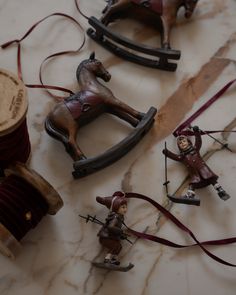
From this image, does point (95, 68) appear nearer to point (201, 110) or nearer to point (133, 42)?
point (133, 42)

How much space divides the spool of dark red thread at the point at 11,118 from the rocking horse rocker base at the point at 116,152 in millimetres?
157

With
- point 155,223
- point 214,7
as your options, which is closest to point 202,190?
point 155,223

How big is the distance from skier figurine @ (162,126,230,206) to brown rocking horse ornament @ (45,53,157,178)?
4.2 inches

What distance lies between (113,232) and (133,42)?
585 millimetres

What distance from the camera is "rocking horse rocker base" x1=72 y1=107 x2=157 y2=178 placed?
1216mm

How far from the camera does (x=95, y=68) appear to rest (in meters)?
1.33

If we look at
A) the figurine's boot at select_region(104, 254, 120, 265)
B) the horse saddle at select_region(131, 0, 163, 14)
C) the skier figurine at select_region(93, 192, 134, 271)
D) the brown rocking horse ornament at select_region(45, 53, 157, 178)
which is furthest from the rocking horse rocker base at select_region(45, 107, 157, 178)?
the horse saddle at select_region(131, 0, 163, 14)

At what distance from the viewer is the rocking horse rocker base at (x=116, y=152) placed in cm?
122

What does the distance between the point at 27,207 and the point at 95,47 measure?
1.99 feet

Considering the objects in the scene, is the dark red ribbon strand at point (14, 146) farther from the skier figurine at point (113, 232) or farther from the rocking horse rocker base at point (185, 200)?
the rocking horse rocker base at point (185, 200)

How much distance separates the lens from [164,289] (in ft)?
3.66

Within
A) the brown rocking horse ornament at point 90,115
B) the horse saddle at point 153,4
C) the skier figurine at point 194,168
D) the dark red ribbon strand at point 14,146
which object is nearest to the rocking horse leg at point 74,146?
the brown rocking horse ornament at point 90,115

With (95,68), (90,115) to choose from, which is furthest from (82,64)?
(90,115)

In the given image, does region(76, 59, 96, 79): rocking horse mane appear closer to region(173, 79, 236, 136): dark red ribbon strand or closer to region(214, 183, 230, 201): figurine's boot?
region(173, 79, 236, 136): dark red ribbon strand
